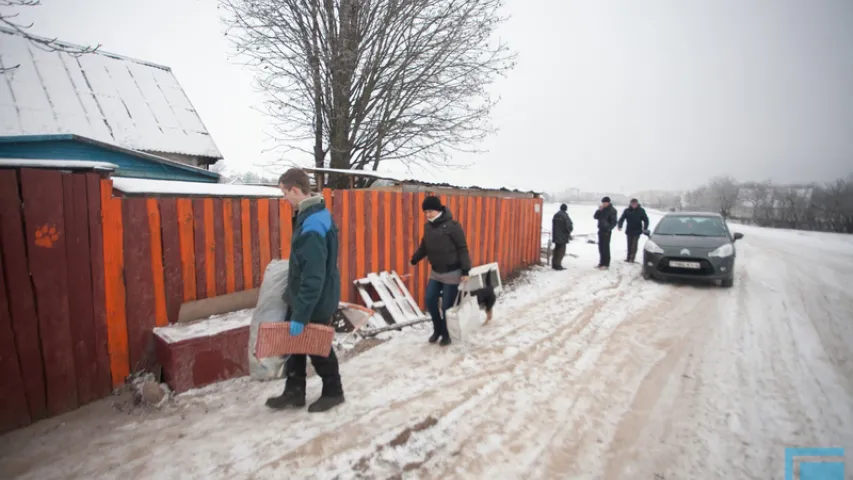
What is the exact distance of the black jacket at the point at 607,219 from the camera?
912cm

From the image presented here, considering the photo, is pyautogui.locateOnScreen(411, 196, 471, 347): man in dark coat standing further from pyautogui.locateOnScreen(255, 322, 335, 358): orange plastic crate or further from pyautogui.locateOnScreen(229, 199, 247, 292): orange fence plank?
pyautogui.locateOnScreen(229, 199, 247, 292): orange fence plank

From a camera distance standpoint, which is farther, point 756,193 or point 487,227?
point 756,193

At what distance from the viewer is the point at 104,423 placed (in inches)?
106

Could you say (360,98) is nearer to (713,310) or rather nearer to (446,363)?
(446,363)

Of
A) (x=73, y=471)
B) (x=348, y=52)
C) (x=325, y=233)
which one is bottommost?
(x=73, y=471)

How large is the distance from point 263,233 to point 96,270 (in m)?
1.47

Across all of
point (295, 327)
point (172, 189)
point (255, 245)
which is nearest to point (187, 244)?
point (172, 189)

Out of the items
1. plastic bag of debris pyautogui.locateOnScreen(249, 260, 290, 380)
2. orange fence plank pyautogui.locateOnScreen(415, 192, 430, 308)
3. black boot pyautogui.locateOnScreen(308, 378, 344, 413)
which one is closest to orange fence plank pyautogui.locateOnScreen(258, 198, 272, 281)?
plastic bag of debris pyautogui.locateOnScreen(249, 260, 290, 380)

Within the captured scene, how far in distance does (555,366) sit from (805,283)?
7.54 metres

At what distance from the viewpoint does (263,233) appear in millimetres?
4117

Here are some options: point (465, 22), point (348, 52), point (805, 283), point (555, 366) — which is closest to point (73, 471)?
point (555, 366)

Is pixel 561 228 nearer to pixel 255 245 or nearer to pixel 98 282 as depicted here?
pixel 255 245

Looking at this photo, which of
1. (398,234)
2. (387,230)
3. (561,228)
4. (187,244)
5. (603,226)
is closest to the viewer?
(187,244)

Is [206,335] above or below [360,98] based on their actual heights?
below
